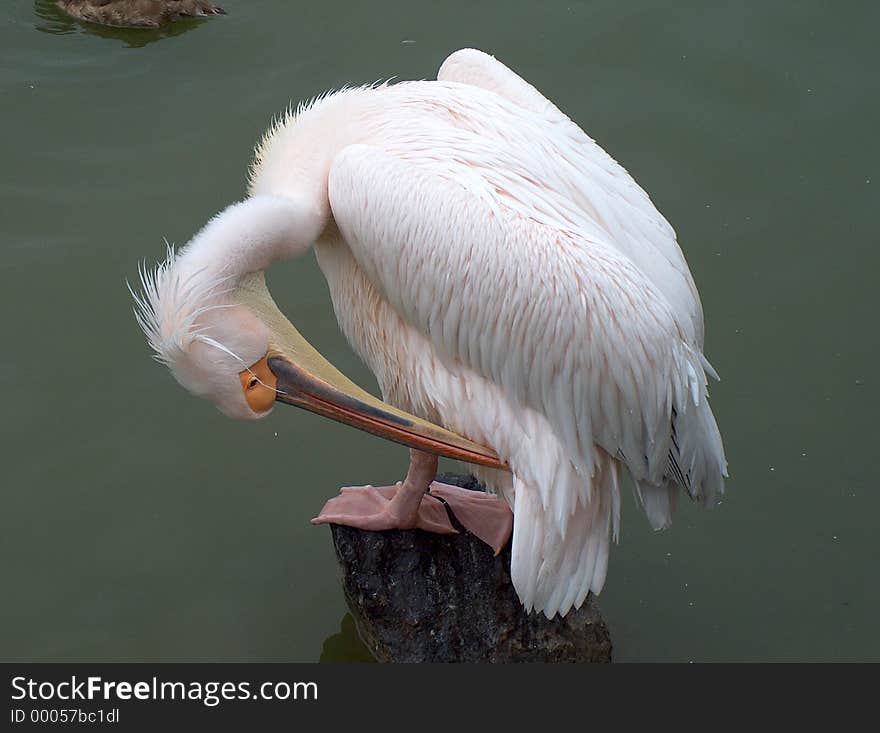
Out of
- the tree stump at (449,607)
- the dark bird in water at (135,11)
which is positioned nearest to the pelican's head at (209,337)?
the tree stump at (449,607)

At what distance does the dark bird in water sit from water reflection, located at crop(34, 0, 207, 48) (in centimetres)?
3

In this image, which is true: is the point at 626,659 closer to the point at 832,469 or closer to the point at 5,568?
the point at 832,469

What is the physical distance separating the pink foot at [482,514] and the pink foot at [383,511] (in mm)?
44

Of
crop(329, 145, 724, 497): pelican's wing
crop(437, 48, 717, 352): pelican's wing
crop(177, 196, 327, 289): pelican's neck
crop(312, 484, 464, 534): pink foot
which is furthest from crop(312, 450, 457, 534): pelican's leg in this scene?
crop(437, 48, 717, 352): pelican's wing

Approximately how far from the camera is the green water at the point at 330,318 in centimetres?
386

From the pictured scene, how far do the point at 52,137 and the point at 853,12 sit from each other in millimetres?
3931

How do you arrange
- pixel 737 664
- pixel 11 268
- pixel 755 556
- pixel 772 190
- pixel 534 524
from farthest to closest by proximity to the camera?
pixel 772 190
pixel 11 268
pixel 755 556
pixel 737 664
pixel 534 524

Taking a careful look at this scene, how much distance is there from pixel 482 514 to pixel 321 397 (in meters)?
0.75

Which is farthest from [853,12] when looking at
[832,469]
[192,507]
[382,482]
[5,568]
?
[5,568]

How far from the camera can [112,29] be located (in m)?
5.78

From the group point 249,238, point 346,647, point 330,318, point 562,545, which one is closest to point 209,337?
point 249,238

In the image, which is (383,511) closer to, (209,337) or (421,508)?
(421,508)

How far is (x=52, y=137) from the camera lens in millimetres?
5246

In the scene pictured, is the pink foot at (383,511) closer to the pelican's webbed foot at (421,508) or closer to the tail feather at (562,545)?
the pelican's webbed foot at (421,508)
